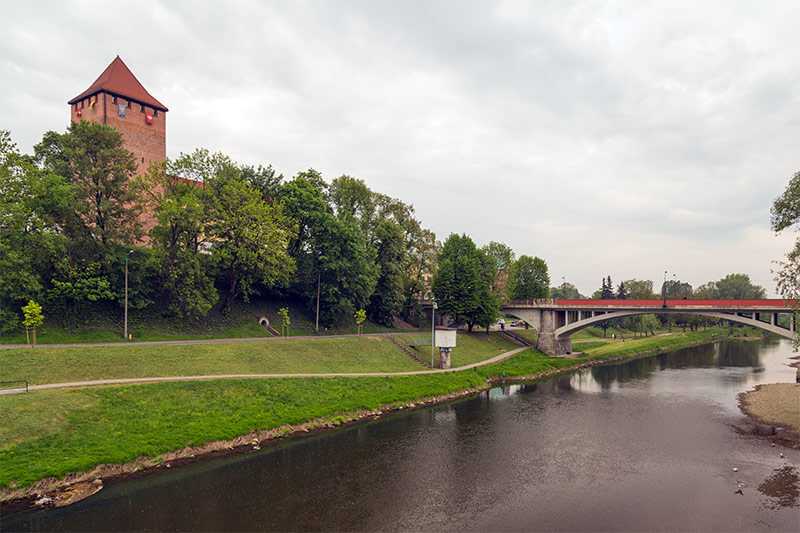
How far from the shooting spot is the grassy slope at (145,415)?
21344 millimetres

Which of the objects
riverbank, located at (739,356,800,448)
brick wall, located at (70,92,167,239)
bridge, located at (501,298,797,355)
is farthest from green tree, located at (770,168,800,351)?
brick wall, located at (70,92,167,239)

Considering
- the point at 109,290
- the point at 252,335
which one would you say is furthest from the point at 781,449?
the point at 109,290

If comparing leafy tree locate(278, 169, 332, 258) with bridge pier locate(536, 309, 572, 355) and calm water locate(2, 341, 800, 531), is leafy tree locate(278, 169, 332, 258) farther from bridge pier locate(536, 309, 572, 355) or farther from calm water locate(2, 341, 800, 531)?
bridge pier locate(536, 309, 572, 355)

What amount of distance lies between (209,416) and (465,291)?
43.4 meters

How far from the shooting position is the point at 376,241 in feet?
224

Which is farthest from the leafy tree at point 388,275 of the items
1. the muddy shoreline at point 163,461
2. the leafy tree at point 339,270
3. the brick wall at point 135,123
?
the brick wall at point 135,123

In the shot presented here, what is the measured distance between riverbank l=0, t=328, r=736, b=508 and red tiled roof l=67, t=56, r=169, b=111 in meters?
51.9

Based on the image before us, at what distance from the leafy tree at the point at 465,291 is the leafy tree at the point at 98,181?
129ft

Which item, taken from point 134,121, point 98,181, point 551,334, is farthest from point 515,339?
point 134,121

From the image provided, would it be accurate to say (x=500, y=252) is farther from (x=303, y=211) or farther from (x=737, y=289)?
(x=737, y=289)

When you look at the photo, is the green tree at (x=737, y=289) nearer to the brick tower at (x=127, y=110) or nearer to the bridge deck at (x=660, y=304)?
the bridge deck at (x=660, y=304)

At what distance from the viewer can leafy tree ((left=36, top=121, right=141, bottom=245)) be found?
4147cm

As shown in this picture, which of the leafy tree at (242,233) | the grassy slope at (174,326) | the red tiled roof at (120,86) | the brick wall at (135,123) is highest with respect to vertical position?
the red tiled roof at (120,86)

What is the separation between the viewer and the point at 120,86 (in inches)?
2518
